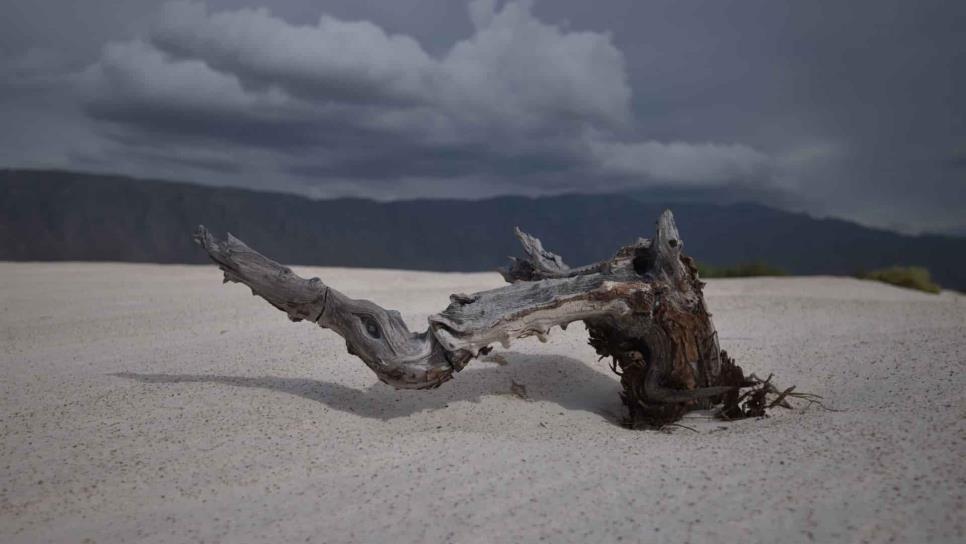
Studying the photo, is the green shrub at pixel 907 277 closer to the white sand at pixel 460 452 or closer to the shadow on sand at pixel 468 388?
the white sand at pixel 460 452

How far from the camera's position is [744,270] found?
19.5 m

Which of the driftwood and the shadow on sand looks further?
the shadow on sand

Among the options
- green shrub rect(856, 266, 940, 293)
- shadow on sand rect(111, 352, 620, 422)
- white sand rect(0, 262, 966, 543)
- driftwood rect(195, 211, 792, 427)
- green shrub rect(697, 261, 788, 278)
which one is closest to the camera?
white sand rect(0, 262, 966, 543)

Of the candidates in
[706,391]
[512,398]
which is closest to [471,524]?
[512,398]

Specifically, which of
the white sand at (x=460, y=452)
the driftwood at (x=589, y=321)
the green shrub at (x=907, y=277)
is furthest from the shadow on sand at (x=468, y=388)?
the green shrub at (x=907, y=277)

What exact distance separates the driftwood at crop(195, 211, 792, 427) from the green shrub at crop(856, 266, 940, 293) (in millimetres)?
13765

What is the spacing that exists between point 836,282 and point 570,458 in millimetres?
12748

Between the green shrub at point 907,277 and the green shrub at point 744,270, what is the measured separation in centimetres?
249

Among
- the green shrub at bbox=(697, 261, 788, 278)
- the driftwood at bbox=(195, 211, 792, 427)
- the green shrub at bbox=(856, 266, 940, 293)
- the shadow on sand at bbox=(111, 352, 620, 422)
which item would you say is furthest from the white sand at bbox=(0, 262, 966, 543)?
the green shrub at bbox=(697, 261, 788, 278)

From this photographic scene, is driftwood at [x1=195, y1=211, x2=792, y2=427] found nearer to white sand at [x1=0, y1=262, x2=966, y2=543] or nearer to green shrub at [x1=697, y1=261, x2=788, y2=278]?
white sand at [x1=0, y1=262, x2=966, y2=543]

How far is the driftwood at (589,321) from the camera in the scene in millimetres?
4094

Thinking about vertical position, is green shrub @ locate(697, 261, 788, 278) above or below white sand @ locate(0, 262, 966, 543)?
above

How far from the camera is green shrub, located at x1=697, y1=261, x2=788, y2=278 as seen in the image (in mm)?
19031

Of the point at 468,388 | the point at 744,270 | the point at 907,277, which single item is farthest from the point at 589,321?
the point at 744,270
